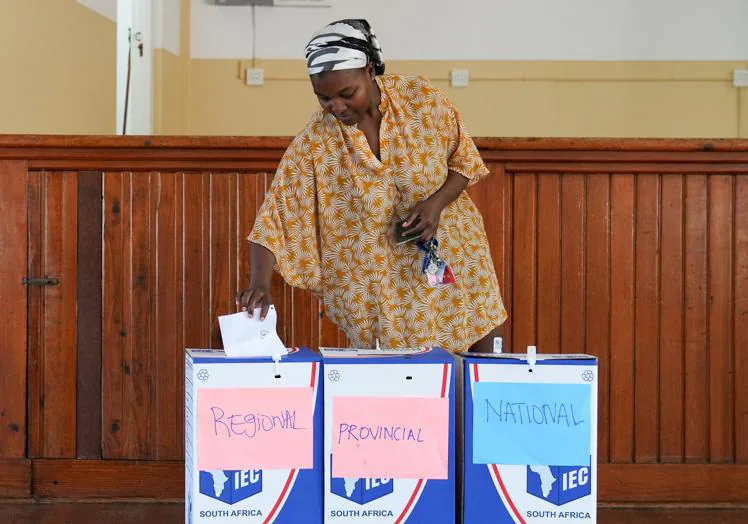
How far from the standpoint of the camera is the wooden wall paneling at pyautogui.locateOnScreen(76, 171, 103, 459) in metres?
2.59

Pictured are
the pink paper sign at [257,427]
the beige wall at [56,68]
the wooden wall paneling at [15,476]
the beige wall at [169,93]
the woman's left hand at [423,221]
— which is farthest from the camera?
the beige wall at [169,93]

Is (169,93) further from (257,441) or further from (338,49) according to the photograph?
(257,441)

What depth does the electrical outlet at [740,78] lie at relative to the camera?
5.40 metres

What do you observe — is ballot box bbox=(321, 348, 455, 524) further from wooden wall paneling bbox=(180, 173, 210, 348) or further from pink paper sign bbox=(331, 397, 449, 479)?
wooden wall paneling bbox=(180, 173, 210, 348)

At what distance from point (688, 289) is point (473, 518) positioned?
1540 mm

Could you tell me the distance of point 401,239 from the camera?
164 cm

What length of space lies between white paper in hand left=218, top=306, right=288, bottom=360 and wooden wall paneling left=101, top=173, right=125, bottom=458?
1.32m

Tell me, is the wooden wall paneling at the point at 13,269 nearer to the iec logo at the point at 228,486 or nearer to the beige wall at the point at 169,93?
the iec logo at the point at 228,486

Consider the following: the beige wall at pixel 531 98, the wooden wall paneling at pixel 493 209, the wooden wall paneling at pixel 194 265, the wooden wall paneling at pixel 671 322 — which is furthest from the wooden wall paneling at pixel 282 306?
the beige wall at pixel 531 98

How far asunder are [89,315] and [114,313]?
0.25ft

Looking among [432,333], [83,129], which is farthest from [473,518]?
[83,129]

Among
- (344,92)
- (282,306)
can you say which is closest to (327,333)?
(282,306)

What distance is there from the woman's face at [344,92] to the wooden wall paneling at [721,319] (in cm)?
143

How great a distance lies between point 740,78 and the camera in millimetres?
5410
